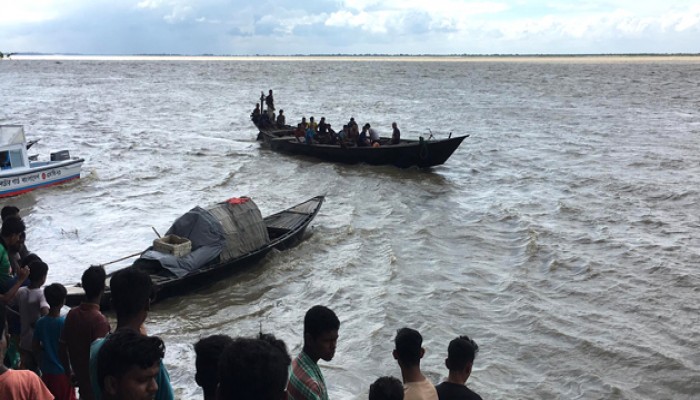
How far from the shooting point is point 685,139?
1282 inches

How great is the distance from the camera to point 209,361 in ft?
12.1

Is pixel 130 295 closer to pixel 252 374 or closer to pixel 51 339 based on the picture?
pixel 51 339

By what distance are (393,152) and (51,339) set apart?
18.9 meters

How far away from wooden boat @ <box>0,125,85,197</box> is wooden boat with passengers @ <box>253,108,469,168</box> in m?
9.24

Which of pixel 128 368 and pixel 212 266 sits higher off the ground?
pixel 128 368

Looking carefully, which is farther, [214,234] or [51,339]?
[214,234]

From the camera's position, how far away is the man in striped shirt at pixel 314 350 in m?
3.98

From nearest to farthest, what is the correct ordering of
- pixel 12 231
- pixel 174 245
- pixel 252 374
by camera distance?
pixel 252 374
pixel 12 231
pixel 174 245

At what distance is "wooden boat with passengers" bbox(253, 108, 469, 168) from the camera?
22906 mm

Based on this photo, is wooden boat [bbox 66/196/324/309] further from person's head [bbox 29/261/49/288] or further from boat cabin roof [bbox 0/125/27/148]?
boat cabin roof [bbox 0/125/27/148]

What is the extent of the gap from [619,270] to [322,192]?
34.4ft

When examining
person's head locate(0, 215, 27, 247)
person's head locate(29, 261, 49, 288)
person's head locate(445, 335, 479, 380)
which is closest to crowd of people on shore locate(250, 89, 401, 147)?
person's head locate(0, 215, 27, 247)

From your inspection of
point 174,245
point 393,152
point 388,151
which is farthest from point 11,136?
point 393,152

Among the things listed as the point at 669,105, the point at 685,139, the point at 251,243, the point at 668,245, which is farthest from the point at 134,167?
the point at 669,105
